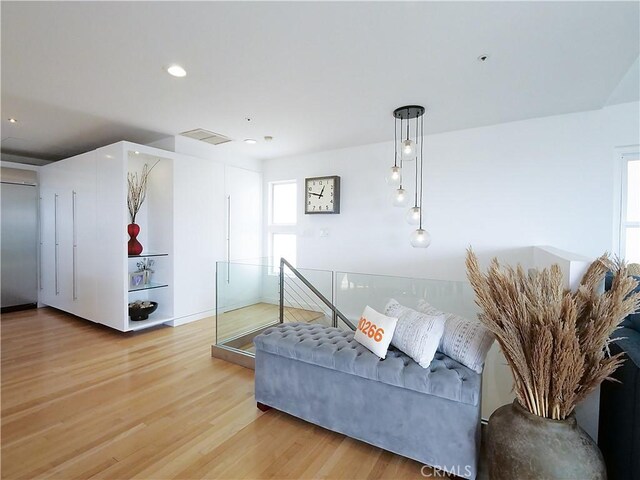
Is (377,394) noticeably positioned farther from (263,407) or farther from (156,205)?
(156,205)

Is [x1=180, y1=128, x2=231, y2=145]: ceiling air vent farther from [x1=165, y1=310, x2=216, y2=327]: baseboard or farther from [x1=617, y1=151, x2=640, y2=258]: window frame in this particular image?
[x1=617, y1=151, x2=640, y2=258]: window frame

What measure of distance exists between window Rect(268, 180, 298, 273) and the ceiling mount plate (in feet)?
7.58

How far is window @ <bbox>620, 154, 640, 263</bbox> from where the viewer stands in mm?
2943

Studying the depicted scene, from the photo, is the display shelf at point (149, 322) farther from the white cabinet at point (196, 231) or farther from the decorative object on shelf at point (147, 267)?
the decorative object on shelf at point (147, 267)

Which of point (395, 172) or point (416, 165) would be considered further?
point (416, 165)

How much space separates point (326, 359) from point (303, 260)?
3050 mm

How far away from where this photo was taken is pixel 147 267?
4.28 m

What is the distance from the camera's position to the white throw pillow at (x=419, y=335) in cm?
175

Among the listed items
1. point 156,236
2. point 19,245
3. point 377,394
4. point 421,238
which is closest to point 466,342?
point 377,394

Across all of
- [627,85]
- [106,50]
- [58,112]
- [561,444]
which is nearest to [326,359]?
[561,444]

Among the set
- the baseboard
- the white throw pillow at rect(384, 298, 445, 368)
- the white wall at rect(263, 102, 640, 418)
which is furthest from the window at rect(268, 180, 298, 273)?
the white throw pillow at rect(384, 298, 445, 368)

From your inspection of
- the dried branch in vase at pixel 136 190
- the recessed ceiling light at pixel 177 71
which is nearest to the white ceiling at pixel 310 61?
the recessed ceiling light at pixel 177 71

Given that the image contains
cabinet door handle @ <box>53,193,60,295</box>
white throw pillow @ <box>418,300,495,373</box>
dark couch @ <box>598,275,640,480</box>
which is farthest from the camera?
cabinet door handle @ <box>53,193,60,295</box>

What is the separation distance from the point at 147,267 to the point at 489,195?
456 centimetres
